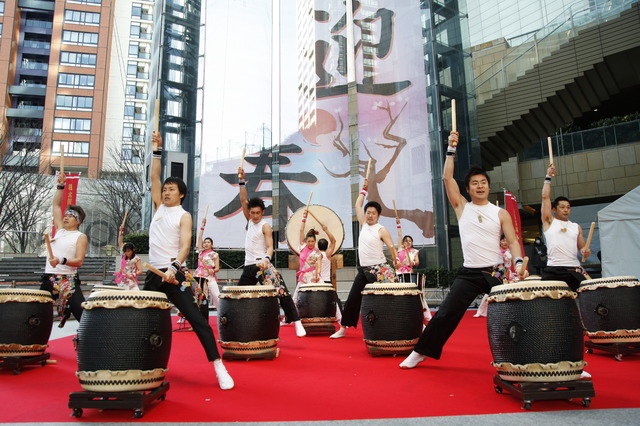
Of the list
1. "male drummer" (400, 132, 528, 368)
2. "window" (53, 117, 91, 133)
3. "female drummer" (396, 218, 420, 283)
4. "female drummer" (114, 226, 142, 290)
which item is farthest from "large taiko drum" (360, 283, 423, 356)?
"window" (53, 117, 91, 133)

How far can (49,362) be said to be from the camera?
420 cm

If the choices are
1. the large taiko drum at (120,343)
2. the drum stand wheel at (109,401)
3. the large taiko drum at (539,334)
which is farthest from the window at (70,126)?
the large taiko drum at (539,334)

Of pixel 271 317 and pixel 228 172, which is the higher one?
pixel 228 172

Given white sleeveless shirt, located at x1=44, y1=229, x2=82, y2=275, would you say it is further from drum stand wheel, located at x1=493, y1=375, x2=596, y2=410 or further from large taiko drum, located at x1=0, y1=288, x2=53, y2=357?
drum stand wheel, located at x1=493, y1=375, x2=596, y2=410

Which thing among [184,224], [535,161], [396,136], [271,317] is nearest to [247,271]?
[271,317]

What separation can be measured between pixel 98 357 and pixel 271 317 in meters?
1.93

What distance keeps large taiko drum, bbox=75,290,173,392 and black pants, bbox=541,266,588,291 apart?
421 centimetres

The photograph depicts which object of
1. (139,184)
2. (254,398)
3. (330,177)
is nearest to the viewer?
(254,398)

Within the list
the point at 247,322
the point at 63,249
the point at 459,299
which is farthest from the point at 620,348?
the point at 63,249

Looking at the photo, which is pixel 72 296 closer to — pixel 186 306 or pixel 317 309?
pixel 186 306

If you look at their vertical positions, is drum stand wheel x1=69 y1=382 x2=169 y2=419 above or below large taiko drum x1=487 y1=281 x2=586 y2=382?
below

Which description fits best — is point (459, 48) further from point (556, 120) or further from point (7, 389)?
point (7, 389)

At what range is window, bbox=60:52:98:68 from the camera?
1494 inches

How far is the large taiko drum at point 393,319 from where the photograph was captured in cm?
435
